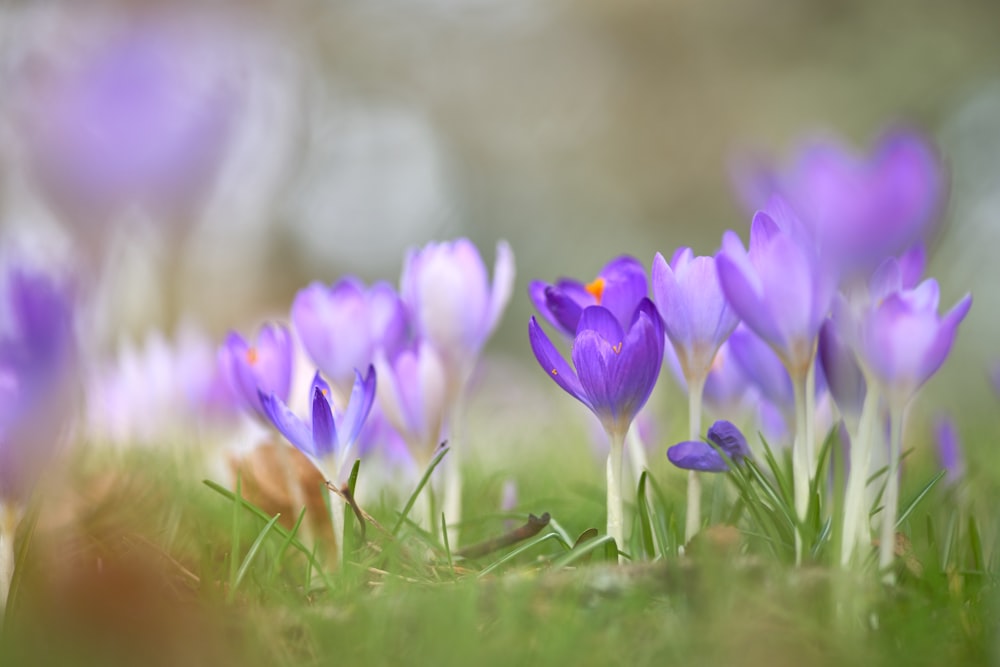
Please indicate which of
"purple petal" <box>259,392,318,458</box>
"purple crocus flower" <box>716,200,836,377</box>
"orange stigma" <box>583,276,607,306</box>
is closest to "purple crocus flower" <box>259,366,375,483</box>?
"purple petal" <box>259,392,318,458</box>

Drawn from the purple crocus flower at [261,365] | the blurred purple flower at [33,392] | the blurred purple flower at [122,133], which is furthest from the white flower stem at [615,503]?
the blurred purple flower at [122,133]

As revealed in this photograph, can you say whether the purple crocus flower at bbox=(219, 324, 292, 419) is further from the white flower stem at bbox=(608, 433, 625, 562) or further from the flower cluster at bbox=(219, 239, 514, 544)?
the white flower stem at bbox=(608, 433, 625, 562)

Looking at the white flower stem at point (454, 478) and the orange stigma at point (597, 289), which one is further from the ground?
the orange stigma at point (597, 289)

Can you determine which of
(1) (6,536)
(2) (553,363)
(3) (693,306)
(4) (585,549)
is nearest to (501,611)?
(4) (585,549)

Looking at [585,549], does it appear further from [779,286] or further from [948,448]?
[948,448]

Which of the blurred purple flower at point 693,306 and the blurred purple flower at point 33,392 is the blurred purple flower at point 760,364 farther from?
the blurred purple flower at point 33,392

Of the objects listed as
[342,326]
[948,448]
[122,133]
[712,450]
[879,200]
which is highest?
[122,133]

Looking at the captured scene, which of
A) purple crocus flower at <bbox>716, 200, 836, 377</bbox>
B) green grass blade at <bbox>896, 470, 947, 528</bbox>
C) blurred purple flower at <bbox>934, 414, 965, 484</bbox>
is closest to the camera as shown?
purple crocus flower at <bbox>716, 200, 836, 377</bbox>
